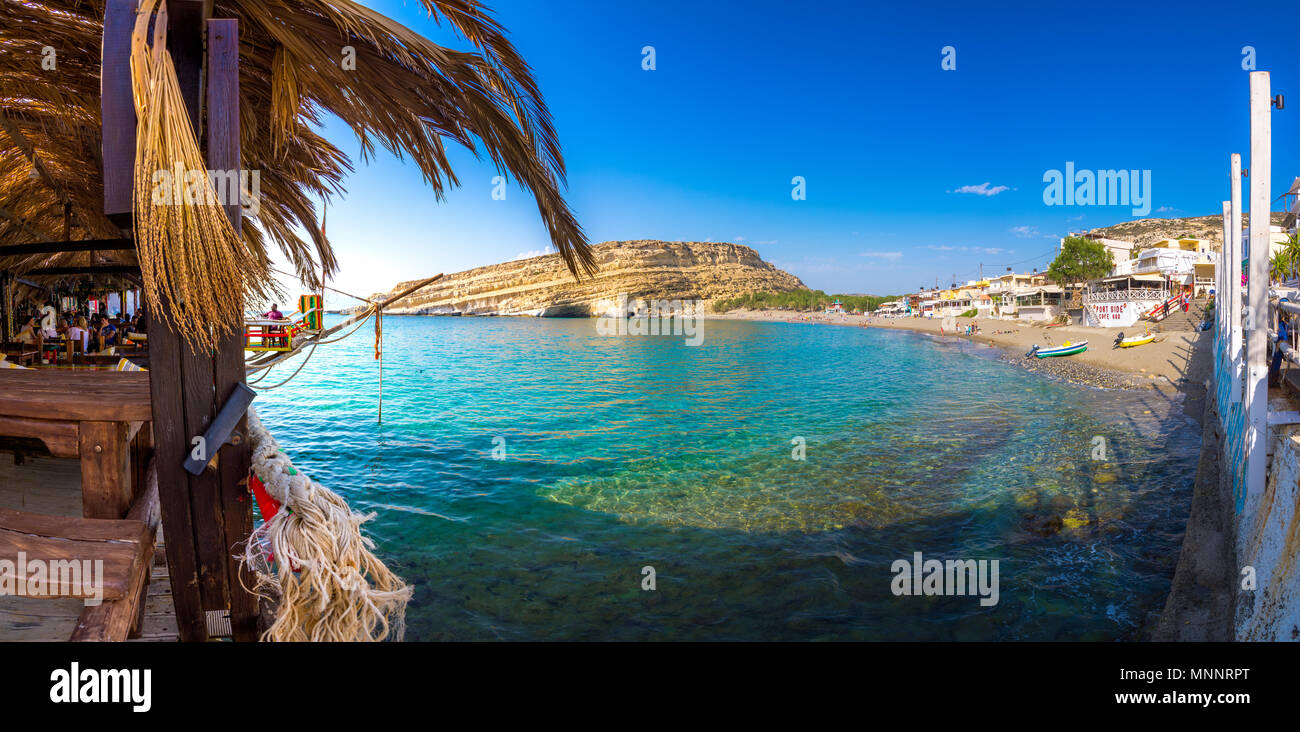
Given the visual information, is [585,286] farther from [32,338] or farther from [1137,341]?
[32,338]

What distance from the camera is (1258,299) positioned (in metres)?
5.75

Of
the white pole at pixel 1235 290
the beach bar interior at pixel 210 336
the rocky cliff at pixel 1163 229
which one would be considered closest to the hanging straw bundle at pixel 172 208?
the beach bar interior at pixel 210 336

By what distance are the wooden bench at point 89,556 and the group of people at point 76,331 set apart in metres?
9.47

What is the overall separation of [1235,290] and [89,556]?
15046 mm

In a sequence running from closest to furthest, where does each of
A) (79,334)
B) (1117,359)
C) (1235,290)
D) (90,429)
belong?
(90,429)
(1235,290)
(79,334)
(1117,359)

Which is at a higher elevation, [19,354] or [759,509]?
[19,354]

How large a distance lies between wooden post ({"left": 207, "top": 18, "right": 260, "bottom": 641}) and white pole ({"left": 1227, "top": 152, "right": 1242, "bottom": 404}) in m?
11.8

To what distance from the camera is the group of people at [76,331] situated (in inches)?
466

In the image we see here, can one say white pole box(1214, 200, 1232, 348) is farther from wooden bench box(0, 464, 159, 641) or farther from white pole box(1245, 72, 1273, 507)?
wooden bench box(0, 464, 159, 641)

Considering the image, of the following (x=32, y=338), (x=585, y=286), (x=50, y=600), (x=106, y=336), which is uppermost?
(x=585, y=286)

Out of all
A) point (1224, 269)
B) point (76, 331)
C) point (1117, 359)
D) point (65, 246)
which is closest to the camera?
point (65, 246)

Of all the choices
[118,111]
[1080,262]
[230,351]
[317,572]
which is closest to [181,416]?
[230,351]
